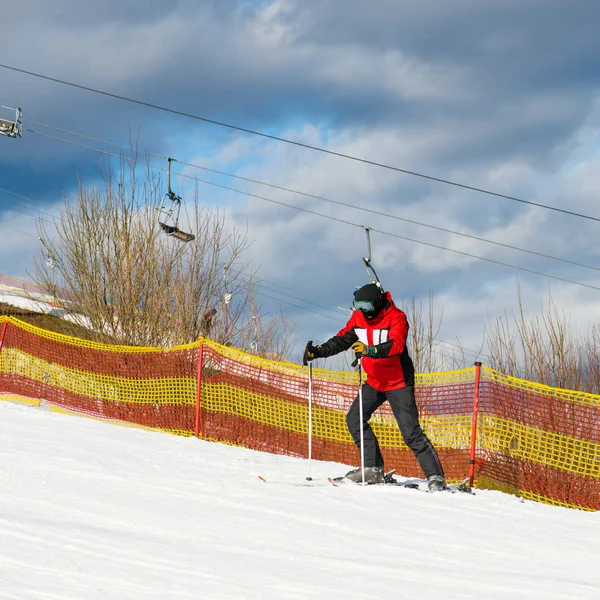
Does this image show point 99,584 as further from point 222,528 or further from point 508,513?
point 508,513

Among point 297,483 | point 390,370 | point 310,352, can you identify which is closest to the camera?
point 390,370

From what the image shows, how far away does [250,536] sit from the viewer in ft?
20.0

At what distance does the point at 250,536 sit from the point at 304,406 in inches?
247

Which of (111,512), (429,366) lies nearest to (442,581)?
(111,512)

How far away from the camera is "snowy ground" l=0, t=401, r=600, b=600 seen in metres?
4.91

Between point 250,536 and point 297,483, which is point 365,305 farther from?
point 250,536

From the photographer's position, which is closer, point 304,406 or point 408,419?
point 408,419

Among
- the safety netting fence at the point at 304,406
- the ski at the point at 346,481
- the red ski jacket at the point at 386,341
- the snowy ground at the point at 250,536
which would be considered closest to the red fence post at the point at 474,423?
the safety netting fence at the point at 304,406

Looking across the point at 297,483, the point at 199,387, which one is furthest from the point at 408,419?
the point at 199,387

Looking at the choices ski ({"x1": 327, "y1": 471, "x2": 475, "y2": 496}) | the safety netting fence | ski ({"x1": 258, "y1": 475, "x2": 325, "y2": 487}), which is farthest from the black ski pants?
the safety netting fence

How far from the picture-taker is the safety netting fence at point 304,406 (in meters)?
9.94

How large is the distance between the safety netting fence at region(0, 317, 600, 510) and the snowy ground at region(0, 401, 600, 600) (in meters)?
1.34

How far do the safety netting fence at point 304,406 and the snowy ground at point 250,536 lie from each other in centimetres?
134

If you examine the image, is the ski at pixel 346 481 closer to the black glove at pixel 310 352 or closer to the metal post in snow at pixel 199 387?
the black glove at pixel 310 352
